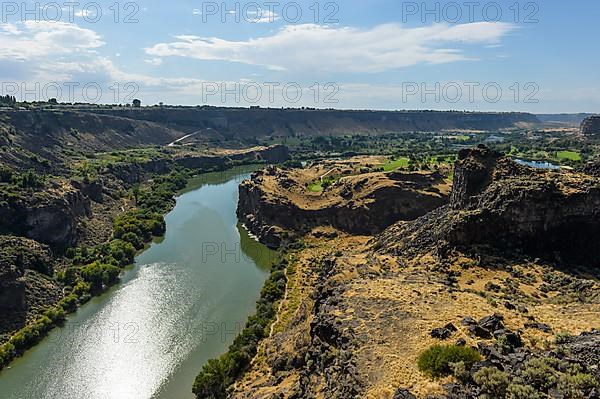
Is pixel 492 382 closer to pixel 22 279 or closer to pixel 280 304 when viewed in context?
pixel 280 304

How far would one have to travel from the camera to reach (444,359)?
72.0 ft

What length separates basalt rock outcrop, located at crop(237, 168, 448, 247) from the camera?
7581 cm

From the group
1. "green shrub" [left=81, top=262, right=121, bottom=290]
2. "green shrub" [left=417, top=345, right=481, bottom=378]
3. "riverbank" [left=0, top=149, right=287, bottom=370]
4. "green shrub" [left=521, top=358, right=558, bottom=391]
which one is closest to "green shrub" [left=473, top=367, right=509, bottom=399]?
"green shrub" [left=521, top=358, right=558, bottom=391]

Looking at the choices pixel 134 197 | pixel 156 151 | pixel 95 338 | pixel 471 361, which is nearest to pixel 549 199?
pixel 471 361

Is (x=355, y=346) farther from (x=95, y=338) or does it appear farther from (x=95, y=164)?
(x=95, y=164)

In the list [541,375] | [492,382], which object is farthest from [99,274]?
[541,375]

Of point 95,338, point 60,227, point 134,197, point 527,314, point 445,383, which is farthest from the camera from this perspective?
point 134,197

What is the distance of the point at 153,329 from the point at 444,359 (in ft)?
109

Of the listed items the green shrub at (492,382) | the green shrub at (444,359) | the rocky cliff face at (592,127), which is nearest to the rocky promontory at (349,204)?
the green shrub at (444,359)

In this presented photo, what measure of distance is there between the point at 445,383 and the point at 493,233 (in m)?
22.1

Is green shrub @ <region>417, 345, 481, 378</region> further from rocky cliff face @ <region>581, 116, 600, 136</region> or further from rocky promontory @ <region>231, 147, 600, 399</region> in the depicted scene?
rocky cliff face @ <region>581, 116, 600, 136</region>

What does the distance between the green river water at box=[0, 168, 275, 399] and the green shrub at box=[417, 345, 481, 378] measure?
21.8 m

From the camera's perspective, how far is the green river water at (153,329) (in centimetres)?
3834

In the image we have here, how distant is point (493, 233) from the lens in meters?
39.8
